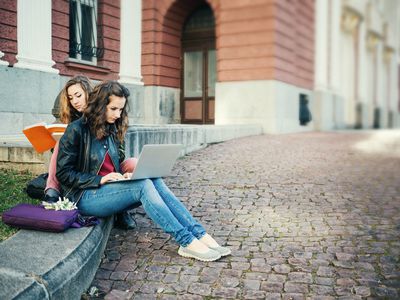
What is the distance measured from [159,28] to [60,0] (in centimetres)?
587

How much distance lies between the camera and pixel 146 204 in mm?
3980

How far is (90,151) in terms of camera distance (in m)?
4.06

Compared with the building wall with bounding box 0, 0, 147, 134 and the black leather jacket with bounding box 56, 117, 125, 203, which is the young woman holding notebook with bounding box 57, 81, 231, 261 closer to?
the black leather jacket with bounding box 56, 117, 125, 203

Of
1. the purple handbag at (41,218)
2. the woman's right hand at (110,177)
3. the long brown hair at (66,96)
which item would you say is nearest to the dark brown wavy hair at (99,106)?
the woman's right hand at (110,177)

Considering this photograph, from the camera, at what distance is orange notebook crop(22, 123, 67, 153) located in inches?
175

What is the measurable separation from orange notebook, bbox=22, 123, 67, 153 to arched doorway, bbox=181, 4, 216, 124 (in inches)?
462

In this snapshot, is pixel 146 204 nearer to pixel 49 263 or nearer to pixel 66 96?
pixel 49 263

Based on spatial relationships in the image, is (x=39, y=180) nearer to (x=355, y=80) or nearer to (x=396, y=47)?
(x=355, y=80)

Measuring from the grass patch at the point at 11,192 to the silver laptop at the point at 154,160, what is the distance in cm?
102

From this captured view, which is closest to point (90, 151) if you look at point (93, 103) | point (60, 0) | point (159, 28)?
point (93, 103)

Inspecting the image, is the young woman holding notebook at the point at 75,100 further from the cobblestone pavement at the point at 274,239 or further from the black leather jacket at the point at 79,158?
the cobblestone pavement at the point at 274,239

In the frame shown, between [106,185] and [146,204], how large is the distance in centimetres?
36

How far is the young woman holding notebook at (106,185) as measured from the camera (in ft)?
13.0

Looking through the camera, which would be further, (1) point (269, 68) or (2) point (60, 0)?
(1) point (269, 68)
